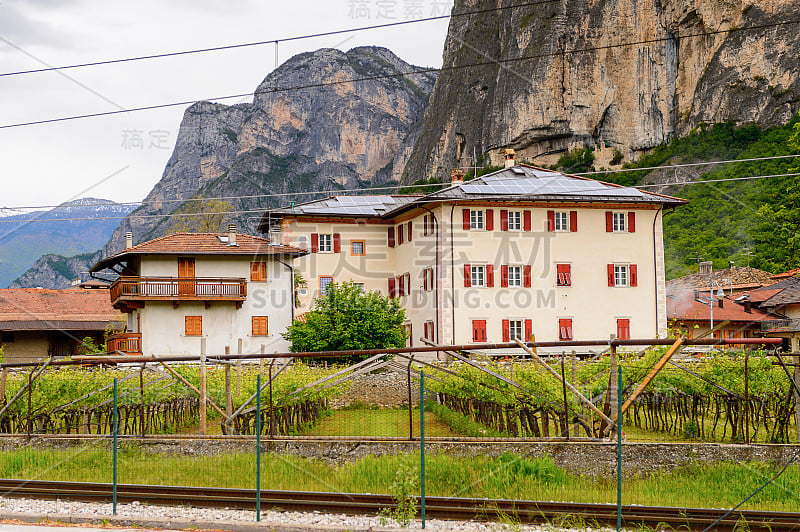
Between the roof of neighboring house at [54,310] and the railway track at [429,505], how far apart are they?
1316 inches

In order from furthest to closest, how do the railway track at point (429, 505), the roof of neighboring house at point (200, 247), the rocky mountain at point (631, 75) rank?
the rocky mountain at point (631, 75) < the roof of neighboring house at point (200, 247) < the railway track at point (429, 505)

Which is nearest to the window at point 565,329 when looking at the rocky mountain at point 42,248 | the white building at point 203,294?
the white building at point 203,294

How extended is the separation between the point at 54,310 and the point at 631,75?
3438 inches

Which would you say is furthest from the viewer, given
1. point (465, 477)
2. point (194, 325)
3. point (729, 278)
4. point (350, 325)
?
point (729, 278)

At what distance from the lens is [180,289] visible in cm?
3953

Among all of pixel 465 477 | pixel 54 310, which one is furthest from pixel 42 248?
pixel 465 477

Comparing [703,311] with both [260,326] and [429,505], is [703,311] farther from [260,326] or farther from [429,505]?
[429,505]

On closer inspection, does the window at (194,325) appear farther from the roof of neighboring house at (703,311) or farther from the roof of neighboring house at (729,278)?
the roof of neighboring house at (729,278)

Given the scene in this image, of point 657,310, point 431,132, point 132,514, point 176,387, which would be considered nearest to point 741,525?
point 132,514

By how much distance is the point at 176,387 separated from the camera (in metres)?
22.4

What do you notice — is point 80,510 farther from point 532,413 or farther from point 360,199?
point 360,199

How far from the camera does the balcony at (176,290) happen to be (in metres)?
38.7

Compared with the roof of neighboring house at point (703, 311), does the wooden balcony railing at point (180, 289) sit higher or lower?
higher

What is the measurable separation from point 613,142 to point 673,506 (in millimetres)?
106260
